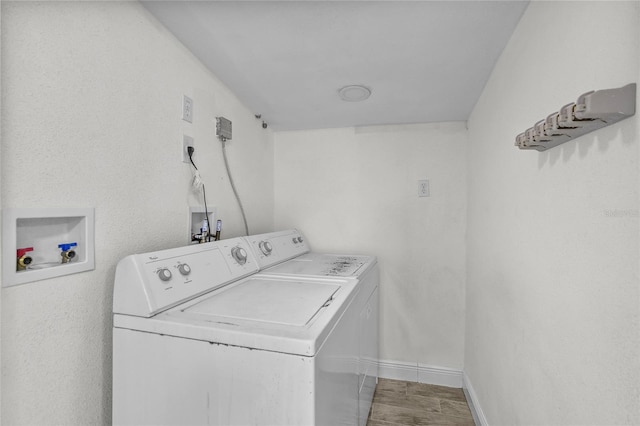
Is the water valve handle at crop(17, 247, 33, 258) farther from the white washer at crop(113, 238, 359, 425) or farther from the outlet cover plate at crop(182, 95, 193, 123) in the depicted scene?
the outlet cover plate at crop(182, 95, 193, 123)

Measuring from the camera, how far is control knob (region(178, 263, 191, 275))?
1019mm

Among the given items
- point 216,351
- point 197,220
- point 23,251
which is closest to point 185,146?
point 197,220

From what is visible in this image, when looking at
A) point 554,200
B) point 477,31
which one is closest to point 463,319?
point 554,200

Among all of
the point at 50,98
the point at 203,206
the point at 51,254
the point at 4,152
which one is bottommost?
the point at 51,254

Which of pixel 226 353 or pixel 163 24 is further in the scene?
pixel 163 24

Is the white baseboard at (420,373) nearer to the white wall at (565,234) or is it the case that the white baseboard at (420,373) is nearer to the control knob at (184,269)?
the white wall at (565,234)

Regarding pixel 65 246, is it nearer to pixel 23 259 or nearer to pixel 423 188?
pixel 23 259

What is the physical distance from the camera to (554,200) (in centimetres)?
84

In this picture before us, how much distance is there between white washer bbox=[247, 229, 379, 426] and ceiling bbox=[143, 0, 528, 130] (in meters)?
0.89

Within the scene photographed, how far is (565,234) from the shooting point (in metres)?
0.78

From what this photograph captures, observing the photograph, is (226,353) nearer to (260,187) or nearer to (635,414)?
(635,414)

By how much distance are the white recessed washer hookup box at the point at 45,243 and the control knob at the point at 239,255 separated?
0.53 m

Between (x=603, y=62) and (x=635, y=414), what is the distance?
715 millimetres

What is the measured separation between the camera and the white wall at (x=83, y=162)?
73 centimetres
